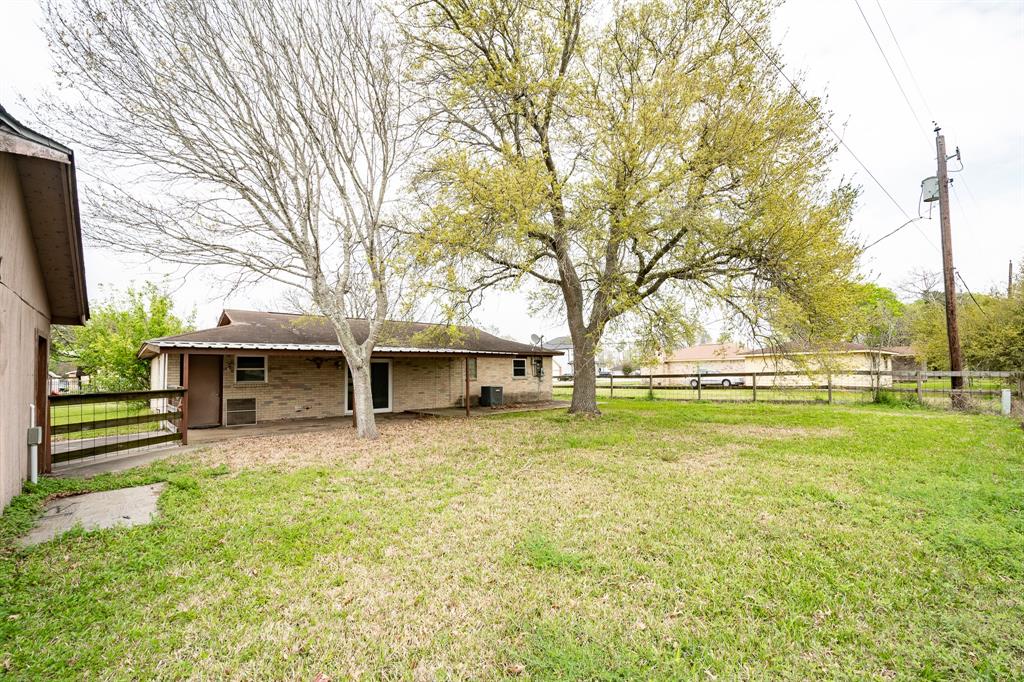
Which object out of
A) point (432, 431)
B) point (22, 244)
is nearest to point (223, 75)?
point (22, 244)

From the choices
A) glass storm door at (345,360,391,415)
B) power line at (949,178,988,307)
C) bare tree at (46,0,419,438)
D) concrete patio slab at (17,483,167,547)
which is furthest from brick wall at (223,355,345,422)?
power line at (949,178,988,307)

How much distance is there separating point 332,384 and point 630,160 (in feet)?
37.4

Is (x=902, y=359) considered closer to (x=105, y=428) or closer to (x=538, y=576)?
(x=538, y=576)

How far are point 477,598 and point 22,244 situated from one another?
6.90 metres

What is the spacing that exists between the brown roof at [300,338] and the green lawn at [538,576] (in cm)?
440

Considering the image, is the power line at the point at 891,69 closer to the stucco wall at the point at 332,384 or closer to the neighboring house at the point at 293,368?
the neighboring house at the point at 293,368

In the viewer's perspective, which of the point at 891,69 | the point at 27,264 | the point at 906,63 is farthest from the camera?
the point at 906,63

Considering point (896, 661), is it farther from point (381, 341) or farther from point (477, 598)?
point (381, 341)

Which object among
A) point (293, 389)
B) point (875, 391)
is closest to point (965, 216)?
point (875, 391)

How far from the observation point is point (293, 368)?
1372 cm

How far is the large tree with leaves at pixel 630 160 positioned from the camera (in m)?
8.94

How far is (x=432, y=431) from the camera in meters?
11.0

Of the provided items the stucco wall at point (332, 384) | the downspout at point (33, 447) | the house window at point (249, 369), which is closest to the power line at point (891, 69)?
the stucco wall at point (332, 384)

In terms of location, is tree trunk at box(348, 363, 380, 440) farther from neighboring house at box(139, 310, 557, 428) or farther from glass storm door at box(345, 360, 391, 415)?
glass storm door at box(345, 360, 391, 415)
